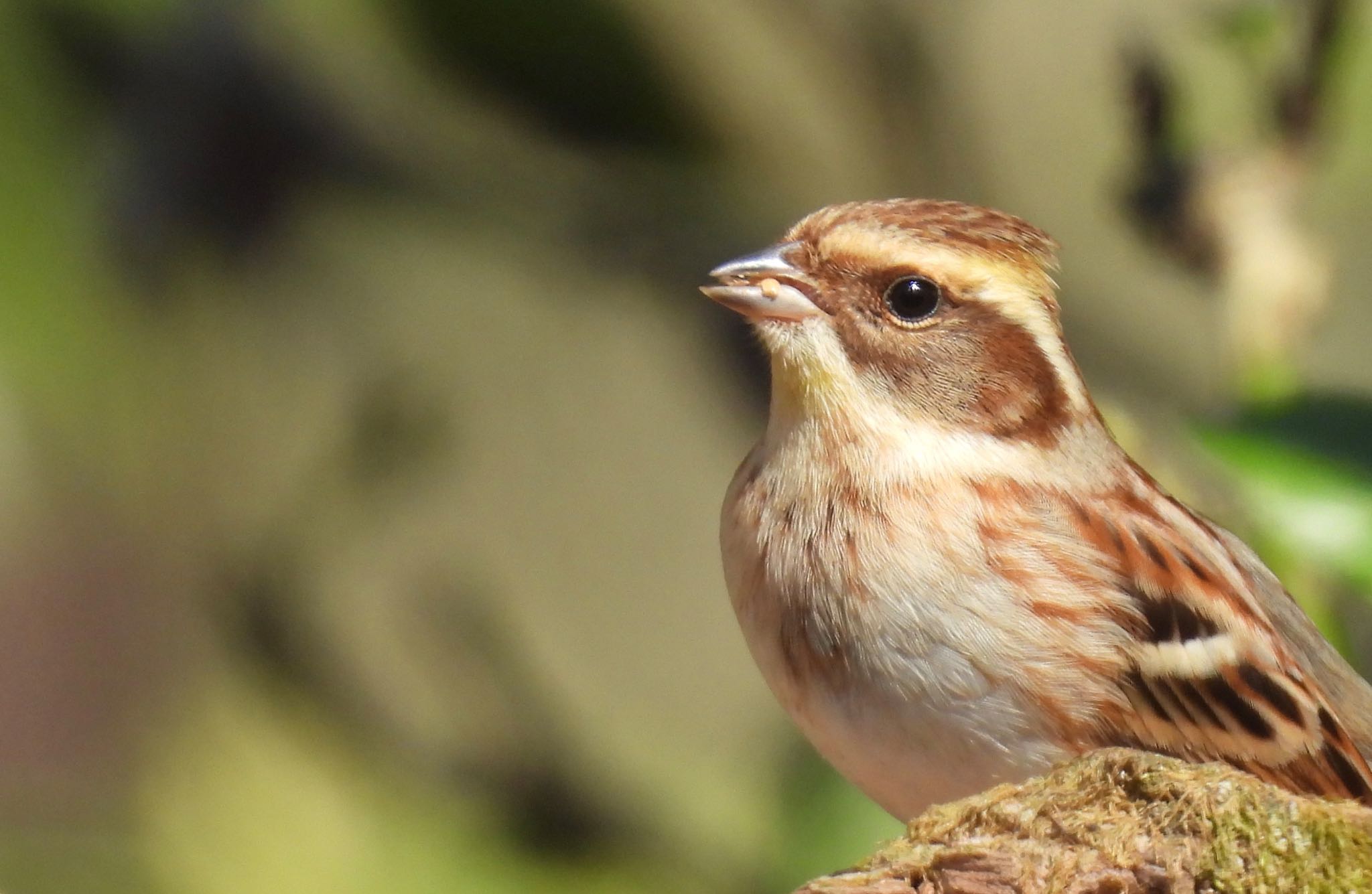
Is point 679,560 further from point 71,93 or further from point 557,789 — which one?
point 71,93

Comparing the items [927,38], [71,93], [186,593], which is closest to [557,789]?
[186,593]

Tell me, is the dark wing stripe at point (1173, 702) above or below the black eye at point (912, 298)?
below

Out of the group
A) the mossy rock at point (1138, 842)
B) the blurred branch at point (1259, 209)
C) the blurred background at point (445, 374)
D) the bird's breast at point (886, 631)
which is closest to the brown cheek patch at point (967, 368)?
the bird's breast at point (886, 631)

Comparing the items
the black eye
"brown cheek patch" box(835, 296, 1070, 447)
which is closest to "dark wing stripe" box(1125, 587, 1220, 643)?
"brown cheek patch" box(835, 296, 1070, 447)

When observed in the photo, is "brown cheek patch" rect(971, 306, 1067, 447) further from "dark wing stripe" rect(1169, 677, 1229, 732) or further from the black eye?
"dark wing stripe" rect(1169, 677, 1229, 732)

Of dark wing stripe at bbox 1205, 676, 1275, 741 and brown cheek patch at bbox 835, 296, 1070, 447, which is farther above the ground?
brown cheek patch at bbox 835, 296, 1070, 447

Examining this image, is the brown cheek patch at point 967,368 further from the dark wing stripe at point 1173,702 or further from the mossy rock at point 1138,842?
the mossy rock at point 1138,842
